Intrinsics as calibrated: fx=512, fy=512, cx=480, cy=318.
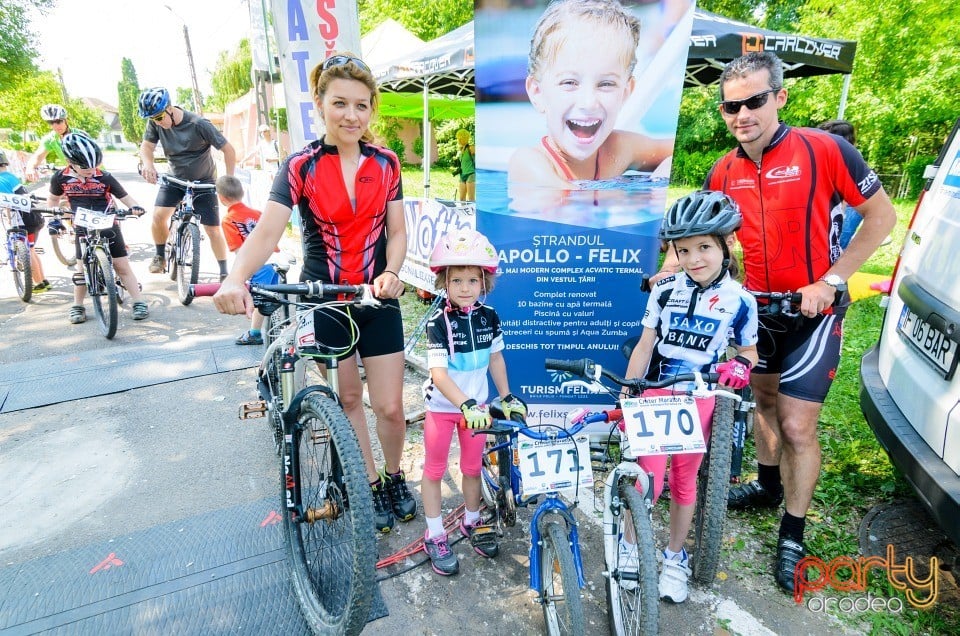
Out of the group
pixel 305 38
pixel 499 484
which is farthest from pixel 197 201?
pixel 499 484

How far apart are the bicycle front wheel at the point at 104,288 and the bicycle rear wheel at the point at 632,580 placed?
534 centimetres

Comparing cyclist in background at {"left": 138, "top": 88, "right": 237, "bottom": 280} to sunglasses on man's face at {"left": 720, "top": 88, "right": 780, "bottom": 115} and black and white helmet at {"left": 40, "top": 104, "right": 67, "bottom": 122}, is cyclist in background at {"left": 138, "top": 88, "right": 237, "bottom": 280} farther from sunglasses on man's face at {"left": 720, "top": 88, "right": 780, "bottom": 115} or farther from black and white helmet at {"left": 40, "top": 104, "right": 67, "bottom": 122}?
sunglasses on man's face at {"left": 720, "top": 88, "right": 780, "bottom": 115}

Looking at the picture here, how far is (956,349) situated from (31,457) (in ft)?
17.4

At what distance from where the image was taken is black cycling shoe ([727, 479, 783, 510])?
304 cm

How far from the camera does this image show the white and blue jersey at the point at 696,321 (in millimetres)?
2236

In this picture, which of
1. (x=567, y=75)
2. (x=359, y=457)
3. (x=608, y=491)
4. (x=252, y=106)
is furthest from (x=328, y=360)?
(x=252, y=106)

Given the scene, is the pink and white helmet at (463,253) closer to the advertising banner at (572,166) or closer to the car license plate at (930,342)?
the advertising banner at (572,166)

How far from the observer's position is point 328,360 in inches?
94.8

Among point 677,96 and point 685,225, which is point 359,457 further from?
point 677,96

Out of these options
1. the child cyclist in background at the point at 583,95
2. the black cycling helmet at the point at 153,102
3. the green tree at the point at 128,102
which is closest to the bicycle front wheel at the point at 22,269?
the black cycling helmet at the point at 153,102

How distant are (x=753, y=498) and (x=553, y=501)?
1710 mm

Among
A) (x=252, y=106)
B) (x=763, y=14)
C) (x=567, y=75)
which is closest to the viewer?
(x=567, y=75)

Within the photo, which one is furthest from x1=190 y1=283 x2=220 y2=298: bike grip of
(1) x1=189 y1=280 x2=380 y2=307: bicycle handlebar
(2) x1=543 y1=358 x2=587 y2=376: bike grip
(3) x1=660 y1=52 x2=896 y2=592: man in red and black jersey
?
(3) x1=660 y1=52 x2=896 y2=592: man in red and black jersey

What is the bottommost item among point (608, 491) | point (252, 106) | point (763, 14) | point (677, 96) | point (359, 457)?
point (608, 491)
